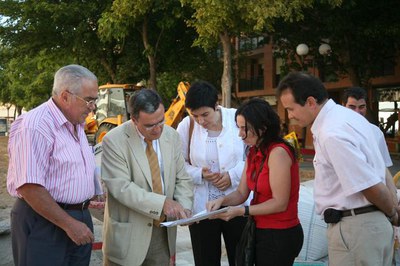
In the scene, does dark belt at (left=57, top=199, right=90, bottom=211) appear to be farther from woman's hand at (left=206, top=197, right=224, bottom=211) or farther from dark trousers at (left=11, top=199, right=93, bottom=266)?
woman's hand at (left=206, top=197, right=224, bottom=211)

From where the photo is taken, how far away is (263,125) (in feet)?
9.80

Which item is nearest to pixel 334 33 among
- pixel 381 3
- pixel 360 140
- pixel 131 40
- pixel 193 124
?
pixel 381 3

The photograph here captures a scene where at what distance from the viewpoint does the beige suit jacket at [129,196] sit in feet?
9.65

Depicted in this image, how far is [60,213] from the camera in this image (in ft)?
8.52

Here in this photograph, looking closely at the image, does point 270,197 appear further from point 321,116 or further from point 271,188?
point 321,116

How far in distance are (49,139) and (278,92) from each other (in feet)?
4.49

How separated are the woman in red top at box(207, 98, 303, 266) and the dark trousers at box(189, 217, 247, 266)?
619 millimetres

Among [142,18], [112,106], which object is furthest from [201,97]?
[142,18]

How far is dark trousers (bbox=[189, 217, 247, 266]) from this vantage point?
3.59 metres

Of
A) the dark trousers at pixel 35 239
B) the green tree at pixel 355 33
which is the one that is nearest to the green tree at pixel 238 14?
the green tree at pixel 355 33

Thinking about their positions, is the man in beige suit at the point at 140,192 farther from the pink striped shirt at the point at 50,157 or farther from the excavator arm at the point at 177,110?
the excavator arm at the point at 177,110

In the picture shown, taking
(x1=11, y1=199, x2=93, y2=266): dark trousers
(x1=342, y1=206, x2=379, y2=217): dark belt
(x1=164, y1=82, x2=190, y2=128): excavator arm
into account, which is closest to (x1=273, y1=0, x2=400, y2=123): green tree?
(x1=164, y1=82, x2=190, y2=128): excavator arm

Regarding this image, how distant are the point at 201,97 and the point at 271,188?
3.34 feet

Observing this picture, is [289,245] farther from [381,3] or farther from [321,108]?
[381,3]
